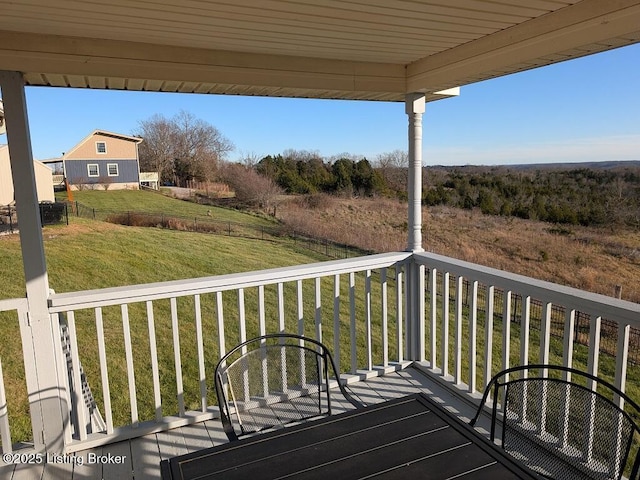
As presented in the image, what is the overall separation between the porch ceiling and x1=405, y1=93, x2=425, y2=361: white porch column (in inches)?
8.2

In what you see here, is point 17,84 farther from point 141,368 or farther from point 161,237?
point 161,237

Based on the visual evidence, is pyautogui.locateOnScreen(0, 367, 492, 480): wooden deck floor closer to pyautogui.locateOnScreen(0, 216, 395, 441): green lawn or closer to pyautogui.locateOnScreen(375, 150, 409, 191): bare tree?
pyautogui.locateOnScreen(0, 216, 395, 441): green lawn

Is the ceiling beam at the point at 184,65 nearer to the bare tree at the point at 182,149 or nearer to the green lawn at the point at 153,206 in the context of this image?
the bare tree at the point at 182,149

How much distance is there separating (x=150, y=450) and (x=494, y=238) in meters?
6.87

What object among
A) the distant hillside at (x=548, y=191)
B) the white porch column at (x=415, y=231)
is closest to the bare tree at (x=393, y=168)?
the distant hillside at (x=548, y=191)

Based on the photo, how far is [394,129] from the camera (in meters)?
14.3

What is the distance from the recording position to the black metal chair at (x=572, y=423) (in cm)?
156

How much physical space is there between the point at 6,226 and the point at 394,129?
1183cm

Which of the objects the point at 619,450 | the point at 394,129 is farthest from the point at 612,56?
the point at 619,450

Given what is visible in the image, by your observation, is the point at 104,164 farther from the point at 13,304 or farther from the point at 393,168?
the point at 13,304

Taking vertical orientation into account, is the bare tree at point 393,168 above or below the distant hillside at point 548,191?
above

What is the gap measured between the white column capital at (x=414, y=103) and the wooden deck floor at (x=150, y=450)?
2059mm

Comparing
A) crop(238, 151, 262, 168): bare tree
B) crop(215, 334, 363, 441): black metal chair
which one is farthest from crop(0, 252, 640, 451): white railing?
crop(238, 151, 262, 168): bare tree

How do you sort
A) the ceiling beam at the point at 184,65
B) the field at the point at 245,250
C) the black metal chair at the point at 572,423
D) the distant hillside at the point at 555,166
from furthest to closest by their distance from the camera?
the field at the point at 245,250, the distant hillside at the point at 555,166, the ceiling beam at the point at 184,65, the black metal chair at the point at 572,423
